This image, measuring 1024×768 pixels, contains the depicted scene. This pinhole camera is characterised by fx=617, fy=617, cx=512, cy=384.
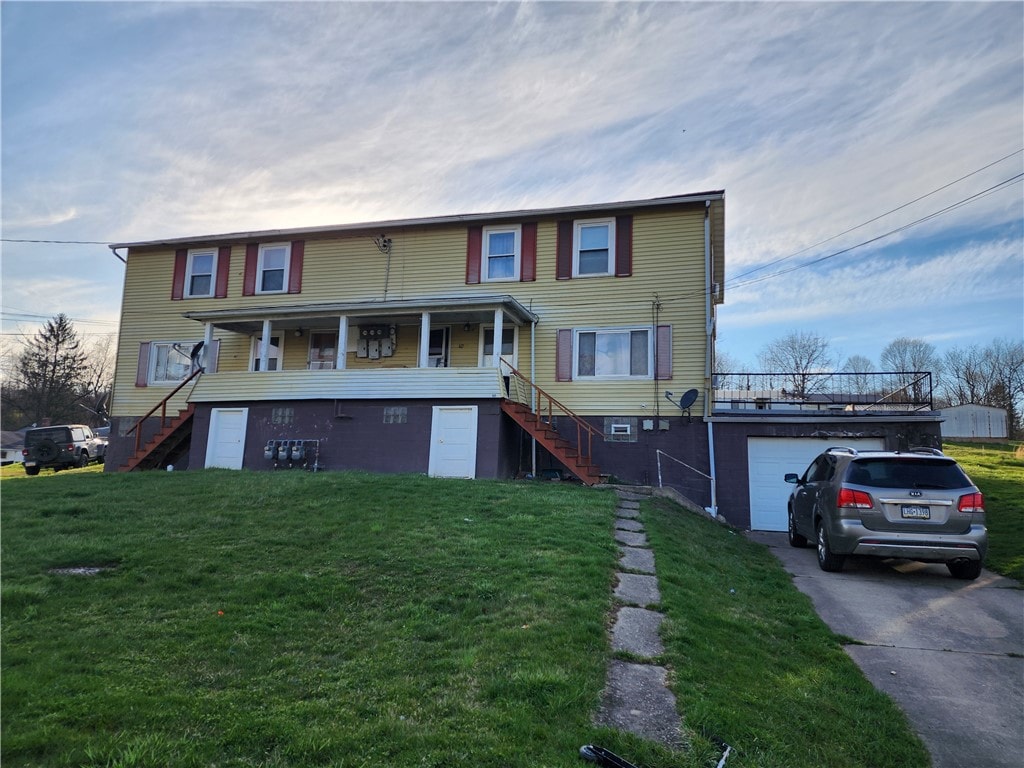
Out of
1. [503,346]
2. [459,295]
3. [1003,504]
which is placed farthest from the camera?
[503,346]

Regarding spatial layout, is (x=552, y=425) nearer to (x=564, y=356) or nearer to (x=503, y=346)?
(x=564, y=356)

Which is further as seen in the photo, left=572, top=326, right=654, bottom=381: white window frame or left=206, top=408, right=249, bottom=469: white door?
left=206, top=408, right=249, bottom=469: white door

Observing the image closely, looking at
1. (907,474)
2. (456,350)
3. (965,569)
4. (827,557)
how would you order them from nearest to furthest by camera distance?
(907,474), (965,569), (827,557), (456,350)

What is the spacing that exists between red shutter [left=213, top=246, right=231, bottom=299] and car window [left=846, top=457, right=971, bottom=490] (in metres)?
17.7

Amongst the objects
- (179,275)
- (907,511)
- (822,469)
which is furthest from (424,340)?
(907,511)

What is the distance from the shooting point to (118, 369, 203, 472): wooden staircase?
1648 centimetres

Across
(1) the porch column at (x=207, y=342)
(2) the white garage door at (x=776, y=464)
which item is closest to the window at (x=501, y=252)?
(2) the white garage door at (x=776, y=464)

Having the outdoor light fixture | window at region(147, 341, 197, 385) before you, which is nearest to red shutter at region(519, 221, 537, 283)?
the outdoor light fixture

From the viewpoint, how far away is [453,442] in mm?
14539

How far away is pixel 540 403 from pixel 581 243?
14.7 feet

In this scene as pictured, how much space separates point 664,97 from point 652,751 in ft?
36.8

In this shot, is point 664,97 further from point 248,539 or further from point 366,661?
point 366,661

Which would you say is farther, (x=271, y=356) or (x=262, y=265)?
(x=262, y=265)

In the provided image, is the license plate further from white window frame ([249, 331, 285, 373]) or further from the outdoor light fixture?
white window frame ([249, 331, 285, 373])
